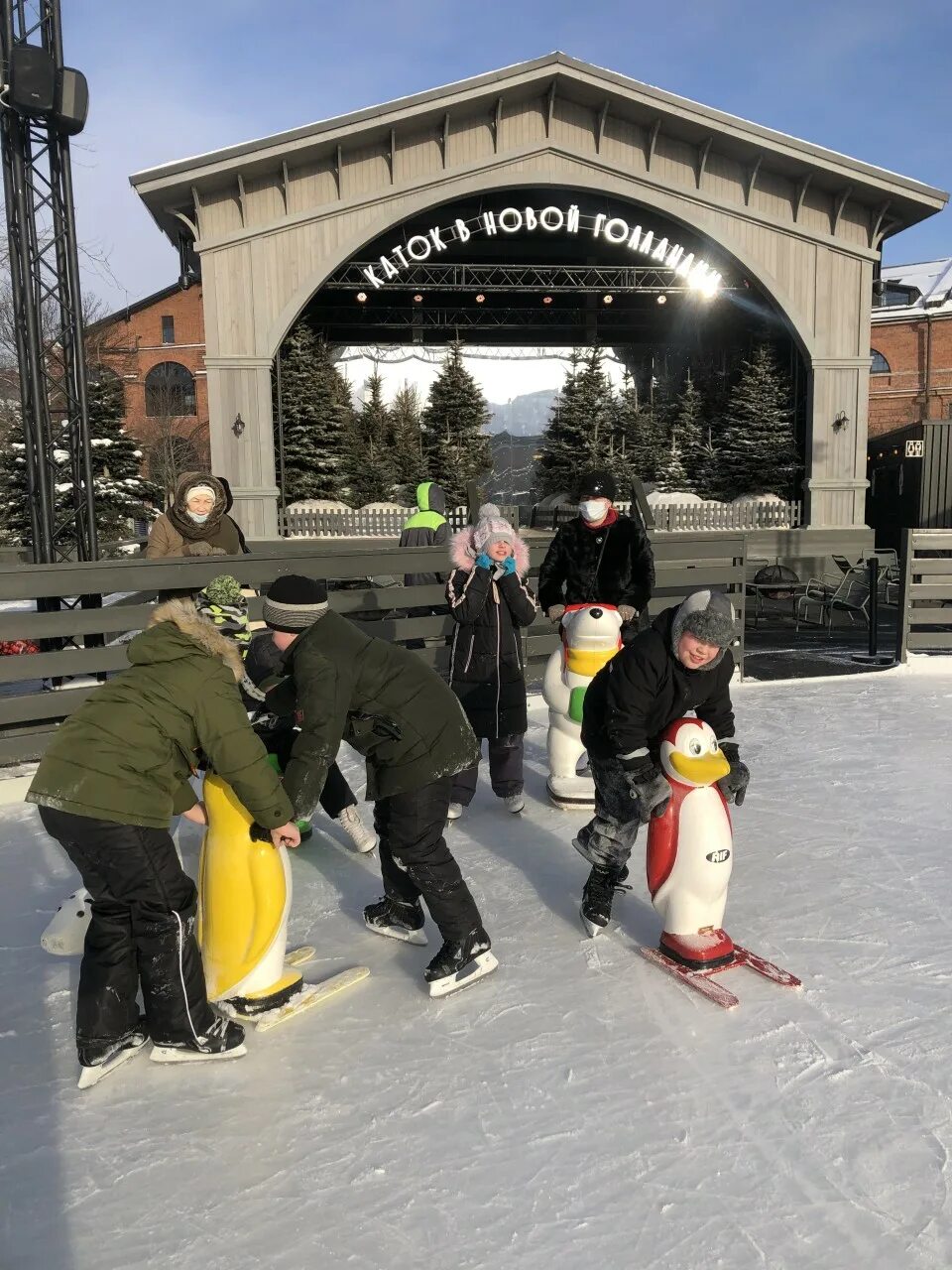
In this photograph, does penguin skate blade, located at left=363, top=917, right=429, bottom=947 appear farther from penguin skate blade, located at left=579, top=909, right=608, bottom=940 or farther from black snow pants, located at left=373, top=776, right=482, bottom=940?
penguin skate blade, located at left=579, top=909, right=608, bottom=940

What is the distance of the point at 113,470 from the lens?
1911cm

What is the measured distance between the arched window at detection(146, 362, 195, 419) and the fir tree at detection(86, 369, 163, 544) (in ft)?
31.3

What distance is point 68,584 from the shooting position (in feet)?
16.1

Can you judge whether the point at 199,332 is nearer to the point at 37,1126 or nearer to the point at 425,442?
the point at 425,442

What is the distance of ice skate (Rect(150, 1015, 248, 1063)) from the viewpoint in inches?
94.7

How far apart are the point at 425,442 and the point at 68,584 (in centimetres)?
1753

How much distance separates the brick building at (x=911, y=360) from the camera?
27594mm

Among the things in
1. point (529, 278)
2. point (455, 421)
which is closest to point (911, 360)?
point (529, 278)

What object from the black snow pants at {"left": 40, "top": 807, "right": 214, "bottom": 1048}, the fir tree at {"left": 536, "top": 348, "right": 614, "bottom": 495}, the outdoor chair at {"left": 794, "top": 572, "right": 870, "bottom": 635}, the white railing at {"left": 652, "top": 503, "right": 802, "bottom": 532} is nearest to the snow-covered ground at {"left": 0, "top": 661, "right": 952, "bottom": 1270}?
the black snow pants at {"left": 40, "top": 807, "right": 214, "bottom": 1048}

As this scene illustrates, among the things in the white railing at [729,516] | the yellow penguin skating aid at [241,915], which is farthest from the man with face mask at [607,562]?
the white railing at [729,516]

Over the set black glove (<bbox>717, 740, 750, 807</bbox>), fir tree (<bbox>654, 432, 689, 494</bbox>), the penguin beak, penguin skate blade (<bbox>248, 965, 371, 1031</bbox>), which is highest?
fir tree (<bbox>654, 432, 689, 494</bbox>)

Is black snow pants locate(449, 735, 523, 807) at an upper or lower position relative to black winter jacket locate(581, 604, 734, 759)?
lower

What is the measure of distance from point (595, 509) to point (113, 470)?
55.3 feet

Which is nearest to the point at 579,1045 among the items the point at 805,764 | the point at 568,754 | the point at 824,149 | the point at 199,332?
the point at 568,754
